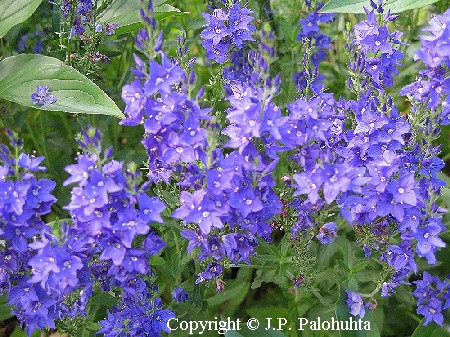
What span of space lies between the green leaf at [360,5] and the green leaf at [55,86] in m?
0.94

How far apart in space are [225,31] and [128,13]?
63cm

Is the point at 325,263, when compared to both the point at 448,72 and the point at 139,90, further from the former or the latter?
the point at 139,90

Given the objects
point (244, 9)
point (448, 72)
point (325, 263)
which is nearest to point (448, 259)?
point (325, 263)

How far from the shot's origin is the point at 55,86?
2539mm

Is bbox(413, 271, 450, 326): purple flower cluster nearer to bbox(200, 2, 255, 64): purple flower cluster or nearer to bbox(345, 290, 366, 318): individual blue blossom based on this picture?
bbox(345, 290, 366, 318): individual blue blossom

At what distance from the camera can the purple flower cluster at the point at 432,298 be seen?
2.45 metres

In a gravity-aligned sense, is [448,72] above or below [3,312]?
above

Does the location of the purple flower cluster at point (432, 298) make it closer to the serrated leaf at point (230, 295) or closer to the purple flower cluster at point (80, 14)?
the serrated leaf at point (230, 295)

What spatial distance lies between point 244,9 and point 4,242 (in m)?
1.26

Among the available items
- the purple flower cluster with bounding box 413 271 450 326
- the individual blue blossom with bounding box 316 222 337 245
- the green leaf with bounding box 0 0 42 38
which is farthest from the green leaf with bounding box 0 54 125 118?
the purple flower cluster with bounding box 413 271 450 326

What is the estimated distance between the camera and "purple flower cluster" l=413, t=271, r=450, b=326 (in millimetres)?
2451

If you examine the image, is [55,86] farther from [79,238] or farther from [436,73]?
[436,73]

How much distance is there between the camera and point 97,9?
9.15ft

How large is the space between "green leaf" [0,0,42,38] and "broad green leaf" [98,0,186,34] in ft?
0.94
